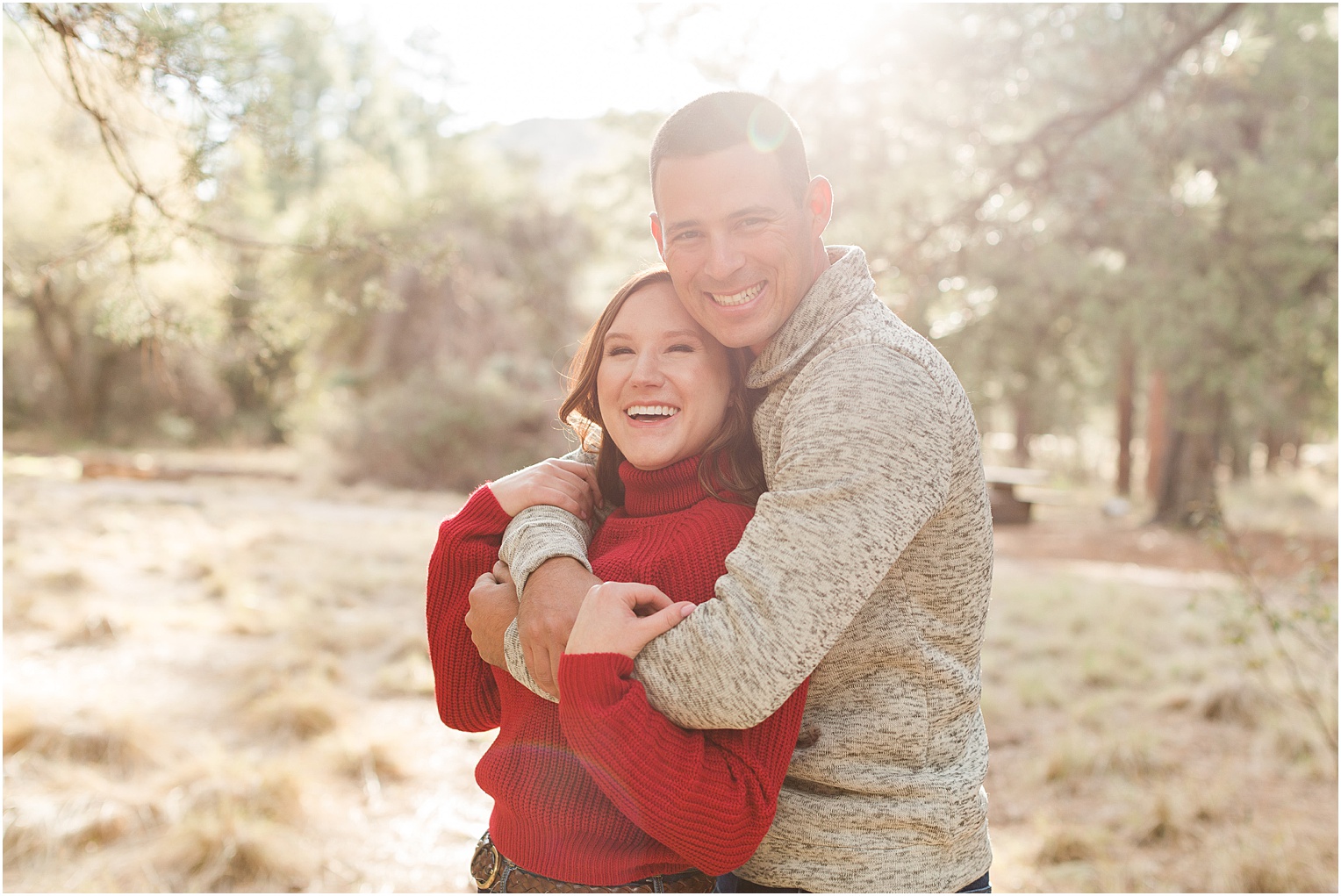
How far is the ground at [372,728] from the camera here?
12.6ft

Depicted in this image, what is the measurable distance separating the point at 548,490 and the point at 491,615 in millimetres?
275

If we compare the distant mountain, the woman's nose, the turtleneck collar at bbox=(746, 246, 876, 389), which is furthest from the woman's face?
the distant mountain

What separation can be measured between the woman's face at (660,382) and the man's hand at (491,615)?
327mm

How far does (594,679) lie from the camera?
4.38 feet

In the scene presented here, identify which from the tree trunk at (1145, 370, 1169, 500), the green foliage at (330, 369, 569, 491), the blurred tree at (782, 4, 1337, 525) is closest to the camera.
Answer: the blurred tree at (782, 4, 1337, 525)

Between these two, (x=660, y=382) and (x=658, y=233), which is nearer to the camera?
(x=660, y=382)

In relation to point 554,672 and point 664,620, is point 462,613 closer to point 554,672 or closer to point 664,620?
point 554,672

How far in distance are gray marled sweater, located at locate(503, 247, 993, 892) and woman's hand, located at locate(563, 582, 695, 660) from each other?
0.11 feet

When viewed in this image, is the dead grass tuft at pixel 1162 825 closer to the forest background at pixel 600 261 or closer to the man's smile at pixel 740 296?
the forest background at pixel 600 261

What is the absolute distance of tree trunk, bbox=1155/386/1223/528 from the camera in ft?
43.7

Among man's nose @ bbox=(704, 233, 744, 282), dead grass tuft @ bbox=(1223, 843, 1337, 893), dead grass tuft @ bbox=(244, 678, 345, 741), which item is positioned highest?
man's nose @ bbox=(704, 233, 744, 282)

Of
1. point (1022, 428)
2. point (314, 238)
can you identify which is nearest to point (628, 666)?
point (314, 238)

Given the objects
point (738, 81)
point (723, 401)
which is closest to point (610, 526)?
point (723, 401)

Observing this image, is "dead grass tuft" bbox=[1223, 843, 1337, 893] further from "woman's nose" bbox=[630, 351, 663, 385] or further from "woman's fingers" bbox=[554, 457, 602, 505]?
"woman's nose" bbox=[630, 351, 663, 385]
